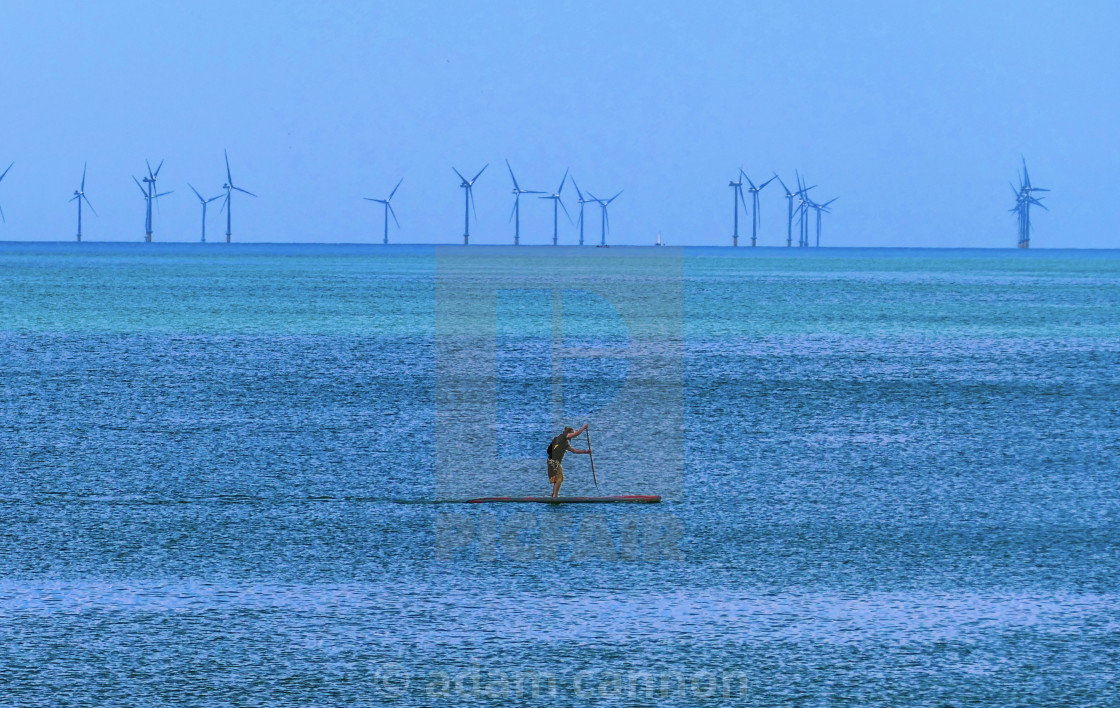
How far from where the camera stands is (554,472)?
16688 mm

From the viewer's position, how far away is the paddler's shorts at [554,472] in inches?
655

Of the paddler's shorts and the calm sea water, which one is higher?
the paddler's shorts

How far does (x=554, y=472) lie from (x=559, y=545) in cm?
252

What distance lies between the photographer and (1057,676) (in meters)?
10.3

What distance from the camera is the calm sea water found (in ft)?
33.6

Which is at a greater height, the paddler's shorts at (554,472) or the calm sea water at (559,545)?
the paddler's shorts at (554,472)

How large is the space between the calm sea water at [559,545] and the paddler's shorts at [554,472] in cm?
63

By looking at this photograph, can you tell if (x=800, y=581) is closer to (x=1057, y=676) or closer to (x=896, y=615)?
(x=896, y=615)

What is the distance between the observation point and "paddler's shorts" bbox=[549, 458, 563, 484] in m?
16.6

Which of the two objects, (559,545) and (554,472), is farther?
(554,472)

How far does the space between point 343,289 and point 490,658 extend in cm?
9020

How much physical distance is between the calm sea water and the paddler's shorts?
0.63m

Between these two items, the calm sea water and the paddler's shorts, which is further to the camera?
the paddler's shorts

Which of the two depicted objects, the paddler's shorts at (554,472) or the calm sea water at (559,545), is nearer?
the calm sea water at (559,545)
